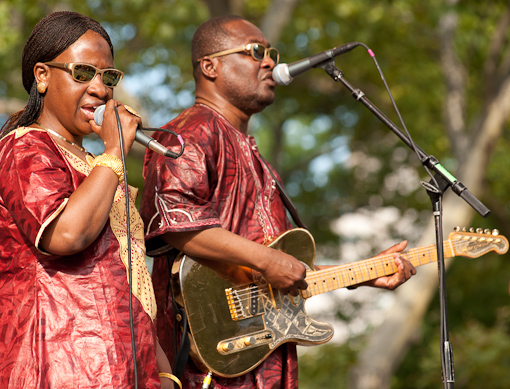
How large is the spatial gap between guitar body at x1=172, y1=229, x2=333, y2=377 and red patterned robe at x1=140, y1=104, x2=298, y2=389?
95 mm

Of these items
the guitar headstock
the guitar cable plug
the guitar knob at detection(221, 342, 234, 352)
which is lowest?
the guitar cable plug

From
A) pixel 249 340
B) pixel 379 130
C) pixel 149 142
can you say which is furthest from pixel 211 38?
pixel 379 130

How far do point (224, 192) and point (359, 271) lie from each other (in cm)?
89

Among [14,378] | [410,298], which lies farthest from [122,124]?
[410,298]

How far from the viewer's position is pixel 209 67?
3594mm

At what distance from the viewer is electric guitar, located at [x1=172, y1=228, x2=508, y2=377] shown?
300 cm

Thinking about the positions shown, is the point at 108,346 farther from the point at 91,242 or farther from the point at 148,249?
the point at 148,249

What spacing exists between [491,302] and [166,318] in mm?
13126

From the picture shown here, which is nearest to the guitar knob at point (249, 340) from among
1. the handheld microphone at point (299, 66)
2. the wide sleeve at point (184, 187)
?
the wide sleeve at point (184, 187)

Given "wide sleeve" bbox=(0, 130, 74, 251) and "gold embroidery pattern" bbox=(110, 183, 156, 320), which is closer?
"wide sleeve" bbox=(0, 130, 74, 251)

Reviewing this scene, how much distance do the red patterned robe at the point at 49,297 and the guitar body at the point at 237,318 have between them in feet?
1.97

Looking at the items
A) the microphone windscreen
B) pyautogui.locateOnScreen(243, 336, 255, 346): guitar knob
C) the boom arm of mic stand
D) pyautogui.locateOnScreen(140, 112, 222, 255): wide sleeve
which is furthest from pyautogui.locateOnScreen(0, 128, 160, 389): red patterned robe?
the boom arm of mic stand

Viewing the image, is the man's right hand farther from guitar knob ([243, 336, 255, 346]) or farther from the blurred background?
the blurred background

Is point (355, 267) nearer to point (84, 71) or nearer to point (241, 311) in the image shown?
point (241, 311)
